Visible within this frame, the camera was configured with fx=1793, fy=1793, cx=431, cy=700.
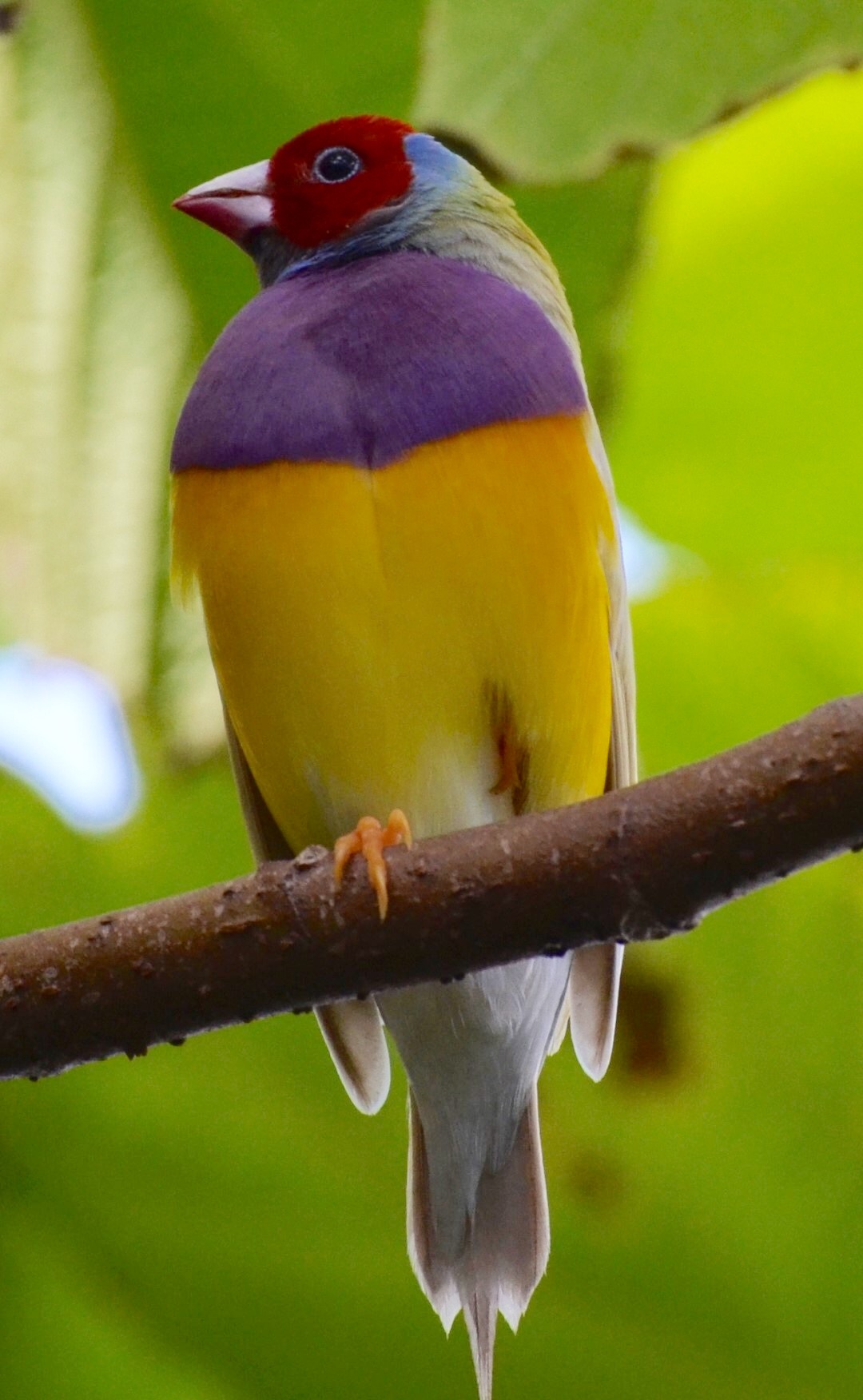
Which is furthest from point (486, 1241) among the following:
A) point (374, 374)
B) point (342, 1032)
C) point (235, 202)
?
point (235, 202)

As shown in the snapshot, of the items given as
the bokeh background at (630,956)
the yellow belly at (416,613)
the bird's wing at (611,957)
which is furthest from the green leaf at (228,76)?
the bird's wing at (611,957)

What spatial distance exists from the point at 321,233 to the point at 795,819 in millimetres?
1995

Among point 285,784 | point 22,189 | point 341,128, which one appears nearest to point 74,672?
point 285,784

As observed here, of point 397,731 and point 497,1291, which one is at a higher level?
point 397,731

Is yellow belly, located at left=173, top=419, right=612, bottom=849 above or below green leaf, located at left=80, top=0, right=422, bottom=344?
below

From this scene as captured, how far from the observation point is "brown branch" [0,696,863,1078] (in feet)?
6.39

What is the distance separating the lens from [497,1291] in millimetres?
3262

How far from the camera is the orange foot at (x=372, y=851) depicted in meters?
2.09

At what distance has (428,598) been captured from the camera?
108 inches

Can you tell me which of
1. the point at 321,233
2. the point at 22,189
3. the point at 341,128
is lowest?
the point at 22,189

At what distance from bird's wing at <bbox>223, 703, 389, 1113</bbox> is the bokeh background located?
113 millimetres

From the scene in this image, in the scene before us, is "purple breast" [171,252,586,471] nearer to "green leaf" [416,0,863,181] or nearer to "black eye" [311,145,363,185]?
"black eye" [311,145,363,185]

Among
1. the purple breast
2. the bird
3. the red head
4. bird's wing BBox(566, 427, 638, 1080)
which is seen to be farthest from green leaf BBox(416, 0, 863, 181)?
the red head

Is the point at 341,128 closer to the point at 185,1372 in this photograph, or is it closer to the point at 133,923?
the point at 133,923
